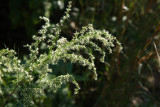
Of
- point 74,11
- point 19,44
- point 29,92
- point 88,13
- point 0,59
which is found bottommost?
point 29,92

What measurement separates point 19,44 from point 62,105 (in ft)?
2.63

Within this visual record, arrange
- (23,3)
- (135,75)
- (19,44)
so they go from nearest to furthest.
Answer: (19,44) → (135,75) → (23,3)

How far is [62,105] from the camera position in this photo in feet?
5.45

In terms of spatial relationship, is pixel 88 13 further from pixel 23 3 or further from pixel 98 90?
pixel 23 3

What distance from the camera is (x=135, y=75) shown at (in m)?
1.64

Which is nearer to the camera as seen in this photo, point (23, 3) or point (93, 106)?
point (93, 106)

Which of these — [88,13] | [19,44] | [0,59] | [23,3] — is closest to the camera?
[0,59]

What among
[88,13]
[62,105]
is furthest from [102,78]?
[88,13]

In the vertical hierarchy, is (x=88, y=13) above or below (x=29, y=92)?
above

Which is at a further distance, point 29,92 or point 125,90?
point 125,90

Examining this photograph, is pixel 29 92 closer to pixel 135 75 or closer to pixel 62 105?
pixel 62 105

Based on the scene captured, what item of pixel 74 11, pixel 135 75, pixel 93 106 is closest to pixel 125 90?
pixel 135 75

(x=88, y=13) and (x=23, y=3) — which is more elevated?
(x=23, y=3)

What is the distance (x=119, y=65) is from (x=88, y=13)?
0.59m
